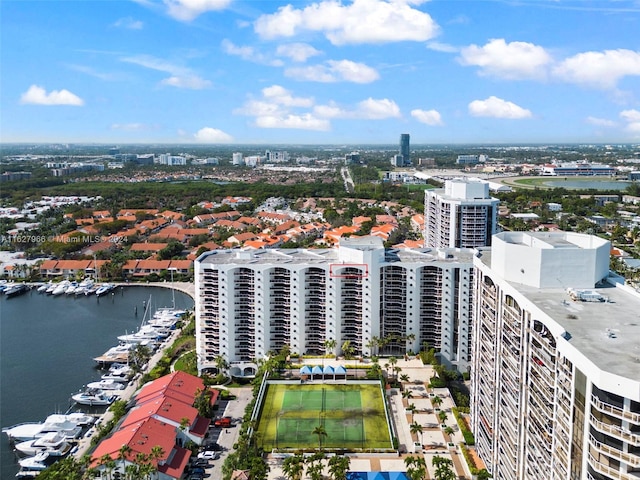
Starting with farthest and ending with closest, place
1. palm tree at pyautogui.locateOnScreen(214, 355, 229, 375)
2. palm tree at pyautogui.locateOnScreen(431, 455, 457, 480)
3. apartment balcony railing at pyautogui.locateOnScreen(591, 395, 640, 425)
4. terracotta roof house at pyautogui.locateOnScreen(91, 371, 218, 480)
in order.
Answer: palm tree at pyautogui.locateOnScreen(214, 355, 229, 375), terracotta roof house at pyautogui.locateOnScreen(91, 371, 218, 480), palm tree at pyautogui.locateOnScreen(431, 455, 457, 480), apartment balcony railing at pyautogui.locateOnScreen(591, 395, 640, 425)

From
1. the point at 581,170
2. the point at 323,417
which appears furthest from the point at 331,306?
the point at 581,170

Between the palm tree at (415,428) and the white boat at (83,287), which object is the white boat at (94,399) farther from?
the white boat at (83,287)

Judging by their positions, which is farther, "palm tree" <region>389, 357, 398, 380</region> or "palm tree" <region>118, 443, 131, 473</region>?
"palm tree" <region>389, 357, 398, 380</region>

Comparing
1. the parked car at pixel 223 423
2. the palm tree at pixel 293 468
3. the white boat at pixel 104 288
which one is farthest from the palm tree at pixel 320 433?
the white boat at pixel 104 288

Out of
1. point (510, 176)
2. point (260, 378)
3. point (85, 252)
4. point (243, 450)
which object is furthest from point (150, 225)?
point (510, 176)

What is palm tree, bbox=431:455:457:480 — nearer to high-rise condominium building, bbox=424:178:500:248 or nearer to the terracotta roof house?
the terracotta roof house

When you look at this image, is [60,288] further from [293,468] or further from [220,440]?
[293,468]

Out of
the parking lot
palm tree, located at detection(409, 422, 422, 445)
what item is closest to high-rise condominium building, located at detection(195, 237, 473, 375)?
the parking lot
